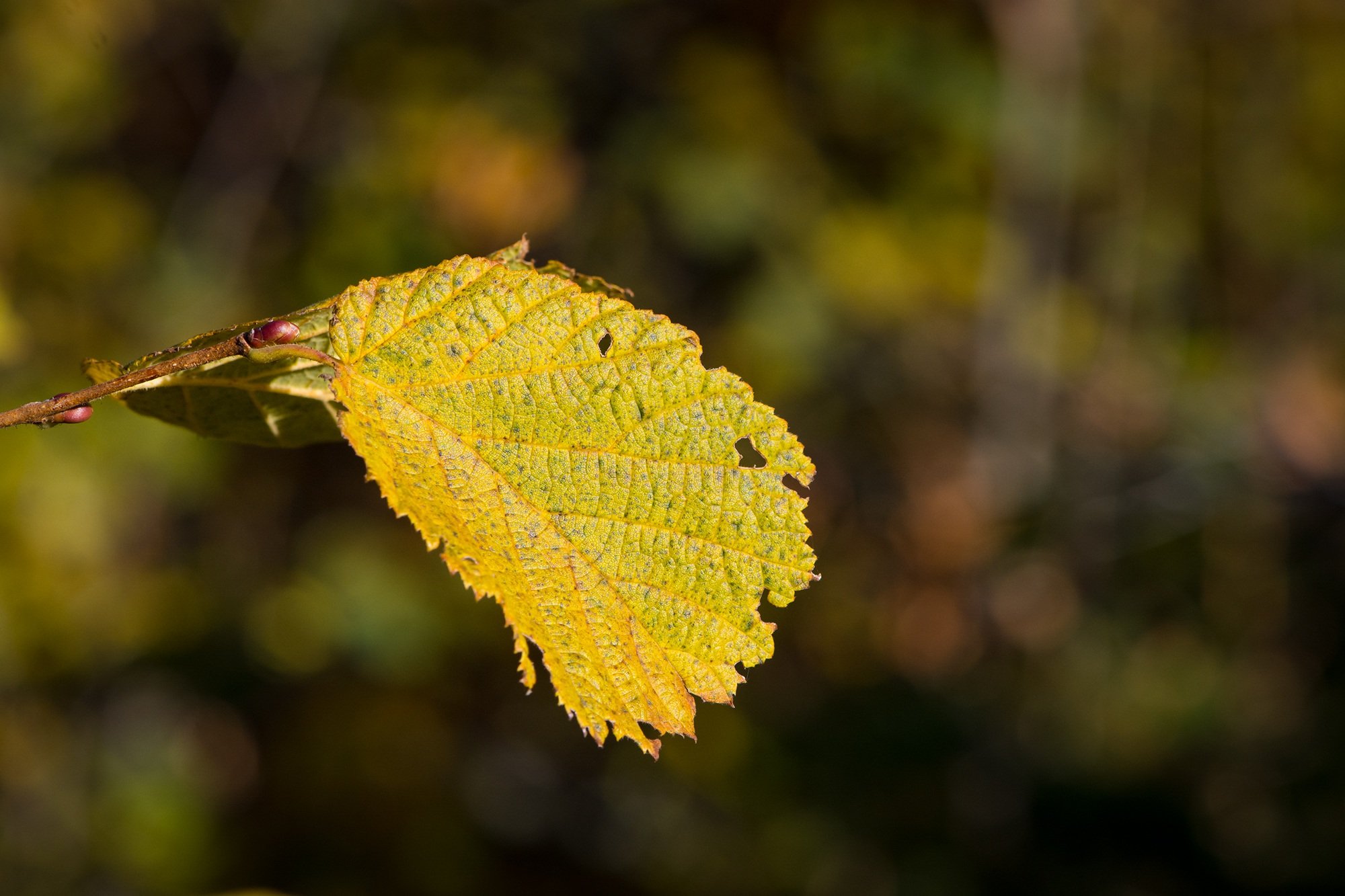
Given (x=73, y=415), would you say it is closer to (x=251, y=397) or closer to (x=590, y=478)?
(x=251, y=397)

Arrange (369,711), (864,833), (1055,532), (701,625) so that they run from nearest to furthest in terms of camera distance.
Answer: (701,625), (864,833), (369,711), (1055,532)

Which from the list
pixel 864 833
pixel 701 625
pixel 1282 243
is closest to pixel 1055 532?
pixel 864 833

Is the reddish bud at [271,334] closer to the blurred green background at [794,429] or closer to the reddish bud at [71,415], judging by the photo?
the reddish bud at [71,415]

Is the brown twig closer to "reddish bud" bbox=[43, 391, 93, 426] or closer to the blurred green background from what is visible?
"reddish bud" bbox=[43, 391, 93, 426]

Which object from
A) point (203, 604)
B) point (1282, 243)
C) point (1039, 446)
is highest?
point (1282, 243)

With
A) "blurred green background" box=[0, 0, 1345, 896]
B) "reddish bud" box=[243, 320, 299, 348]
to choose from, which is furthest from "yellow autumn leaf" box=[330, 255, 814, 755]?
"blurred green background" box=[0, 0, 1345, 896]

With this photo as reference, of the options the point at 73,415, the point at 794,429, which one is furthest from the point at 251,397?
the point at 794,429

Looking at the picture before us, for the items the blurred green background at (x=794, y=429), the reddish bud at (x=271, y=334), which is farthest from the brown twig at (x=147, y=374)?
the blurred green background at (x=794, y=429)

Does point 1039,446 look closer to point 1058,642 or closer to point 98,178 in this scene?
point 1058,642
